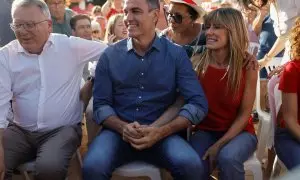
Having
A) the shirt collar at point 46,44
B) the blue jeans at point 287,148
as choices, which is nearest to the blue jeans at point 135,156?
the blue jeans at point 287,148

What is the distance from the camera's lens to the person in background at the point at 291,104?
3250mm

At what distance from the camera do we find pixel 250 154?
3.22 metres

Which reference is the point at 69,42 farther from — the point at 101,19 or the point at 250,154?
the point at 101,19

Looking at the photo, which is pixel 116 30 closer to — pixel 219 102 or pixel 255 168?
pixel 219 102

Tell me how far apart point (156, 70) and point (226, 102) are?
57 centimetres

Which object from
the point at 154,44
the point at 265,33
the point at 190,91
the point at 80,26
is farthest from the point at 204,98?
the point at 265,33

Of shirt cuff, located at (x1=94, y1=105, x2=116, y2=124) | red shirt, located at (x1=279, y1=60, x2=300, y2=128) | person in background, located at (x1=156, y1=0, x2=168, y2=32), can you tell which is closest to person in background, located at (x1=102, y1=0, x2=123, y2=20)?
person in background, located at (x1=156, y1=0, x2=168, y2=32)

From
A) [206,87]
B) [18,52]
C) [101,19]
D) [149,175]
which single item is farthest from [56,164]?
[101,19]

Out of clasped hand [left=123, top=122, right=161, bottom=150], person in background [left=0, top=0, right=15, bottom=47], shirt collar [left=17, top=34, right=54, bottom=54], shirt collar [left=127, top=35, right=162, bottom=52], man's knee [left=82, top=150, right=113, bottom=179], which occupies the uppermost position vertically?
shirt collar [left=127, top=35, right=162, bottom=52]

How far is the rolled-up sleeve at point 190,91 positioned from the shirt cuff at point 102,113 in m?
0.49

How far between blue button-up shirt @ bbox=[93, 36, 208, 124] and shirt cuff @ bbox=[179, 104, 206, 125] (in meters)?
0.04

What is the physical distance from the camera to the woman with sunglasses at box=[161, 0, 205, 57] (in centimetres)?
377

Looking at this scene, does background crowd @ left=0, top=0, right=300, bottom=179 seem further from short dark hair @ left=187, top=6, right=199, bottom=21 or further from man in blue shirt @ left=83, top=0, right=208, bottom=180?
short dark hair @ left=187, top=6, right=199, bottom=21

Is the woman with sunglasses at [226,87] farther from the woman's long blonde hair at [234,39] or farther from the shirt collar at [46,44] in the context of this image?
the shirt collar at [46,44]
